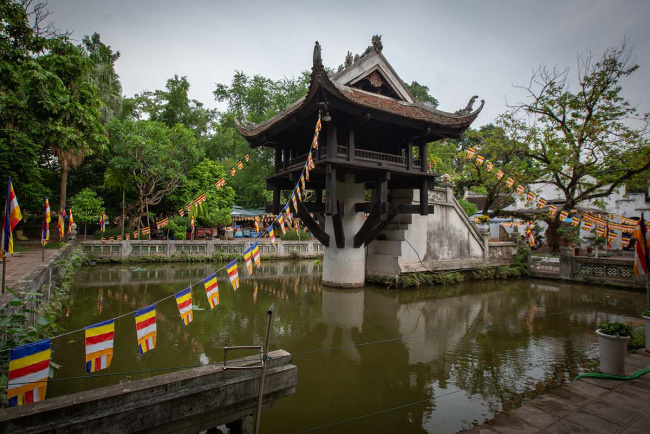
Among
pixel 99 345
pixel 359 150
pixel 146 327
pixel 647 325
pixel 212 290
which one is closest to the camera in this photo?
pixel 99 345

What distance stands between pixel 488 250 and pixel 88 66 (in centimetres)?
1606

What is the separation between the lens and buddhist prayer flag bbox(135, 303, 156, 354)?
3756 mm

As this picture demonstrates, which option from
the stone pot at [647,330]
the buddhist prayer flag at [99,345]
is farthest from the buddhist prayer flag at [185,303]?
the stone pot at [647,330]

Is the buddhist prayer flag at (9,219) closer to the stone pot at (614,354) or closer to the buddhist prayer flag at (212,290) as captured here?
the buddhist prayer flag at (212,290)

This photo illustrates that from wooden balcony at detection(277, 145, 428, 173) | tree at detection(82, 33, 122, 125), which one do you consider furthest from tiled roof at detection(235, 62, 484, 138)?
tree at detection(82, 33, 122, 125)

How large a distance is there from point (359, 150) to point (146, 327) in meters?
8.30

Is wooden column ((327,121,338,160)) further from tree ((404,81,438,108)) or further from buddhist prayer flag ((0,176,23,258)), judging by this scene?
tree ((404,81,438,108))

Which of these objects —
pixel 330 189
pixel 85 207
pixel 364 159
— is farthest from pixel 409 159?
pixel 85 207

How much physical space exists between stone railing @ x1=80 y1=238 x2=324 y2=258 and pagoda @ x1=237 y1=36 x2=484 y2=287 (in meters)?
7.47

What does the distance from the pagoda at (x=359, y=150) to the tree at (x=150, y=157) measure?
9431mm

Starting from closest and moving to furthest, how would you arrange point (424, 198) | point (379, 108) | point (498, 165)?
point (379, 108), point (424, 198), point (498, 165)

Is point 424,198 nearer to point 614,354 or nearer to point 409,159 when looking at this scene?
point 409,159

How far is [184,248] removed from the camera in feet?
63.1

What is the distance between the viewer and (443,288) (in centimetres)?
1323
